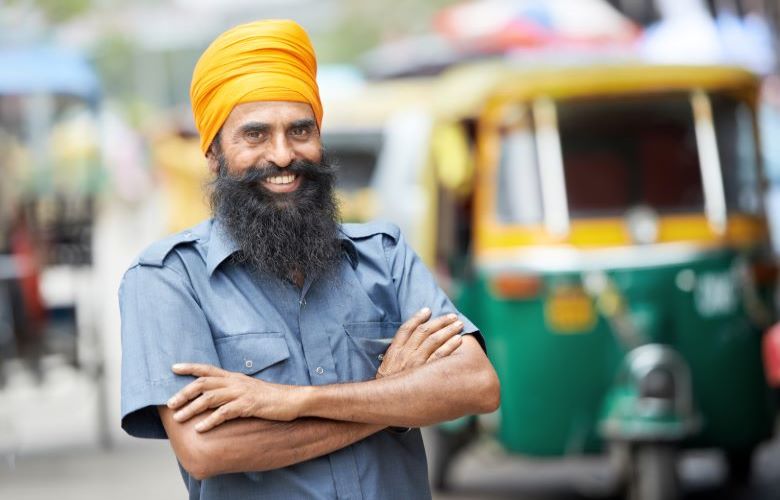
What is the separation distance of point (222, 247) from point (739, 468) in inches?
242

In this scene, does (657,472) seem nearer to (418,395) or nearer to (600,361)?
(600,361)

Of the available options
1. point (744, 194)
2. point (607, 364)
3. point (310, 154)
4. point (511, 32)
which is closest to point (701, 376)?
point (607, 364)

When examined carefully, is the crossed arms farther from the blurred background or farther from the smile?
the blurred background

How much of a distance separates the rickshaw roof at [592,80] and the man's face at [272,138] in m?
4.67

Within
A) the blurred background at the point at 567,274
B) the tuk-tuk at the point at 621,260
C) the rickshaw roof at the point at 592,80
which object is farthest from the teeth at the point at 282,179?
the rickshaw roof at the point at 592,80

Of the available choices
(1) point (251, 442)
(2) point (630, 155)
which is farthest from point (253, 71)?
(2) point (630, 155)

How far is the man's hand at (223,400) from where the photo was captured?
9.71 feet

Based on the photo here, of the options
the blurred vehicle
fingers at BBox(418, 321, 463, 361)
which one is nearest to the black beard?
fingers at BBox(418, 321, 463, 361)

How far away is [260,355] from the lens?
3.05 metres

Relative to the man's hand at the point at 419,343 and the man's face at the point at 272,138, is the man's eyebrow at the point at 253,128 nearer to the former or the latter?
the man's face at the point at 272,138

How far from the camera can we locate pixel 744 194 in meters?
8.23

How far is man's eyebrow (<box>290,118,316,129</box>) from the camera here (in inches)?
126

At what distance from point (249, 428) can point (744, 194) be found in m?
5.68

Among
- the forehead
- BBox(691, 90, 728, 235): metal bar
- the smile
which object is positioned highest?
BBox(691, 90, 728, 235): metal bar
